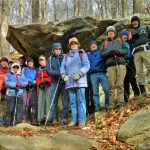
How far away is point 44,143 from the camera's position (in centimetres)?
565

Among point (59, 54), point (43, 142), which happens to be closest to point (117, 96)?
point (59, 54)

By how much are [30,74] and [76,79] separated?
8.28 ft

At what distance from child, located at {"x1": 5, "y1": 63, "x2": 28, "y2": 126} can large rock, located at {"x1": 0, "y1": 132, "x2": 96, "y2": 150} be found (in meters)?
3.34

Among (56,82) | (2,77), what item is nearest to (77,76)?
(56,82)

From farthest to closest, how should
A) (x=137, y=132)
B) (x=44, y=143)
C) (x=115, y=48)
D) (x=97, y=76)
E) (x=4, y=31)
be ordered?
(x=4, y=31) → (x=97, y=76) → (x=115, y=48) → (x=137, y=132) → (x=44, y=143)

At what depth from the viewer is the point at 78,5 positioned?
28000 mm

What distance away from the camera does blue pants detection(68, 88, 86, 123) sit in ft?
26.0

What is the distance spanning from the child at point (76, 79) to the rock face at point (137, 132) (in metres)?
1.50

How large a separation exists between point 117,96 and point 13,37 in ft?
17.0

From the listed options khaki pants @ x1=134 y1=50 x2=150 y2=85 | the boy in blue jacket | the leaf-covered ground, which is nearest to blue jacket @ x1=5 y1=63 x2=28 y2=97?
the leaf-covered ground

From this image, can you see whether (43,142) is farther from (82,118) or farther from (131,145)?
(82,118)

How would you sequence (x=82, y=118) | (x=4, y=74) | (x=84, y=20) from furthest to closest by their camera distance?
1. (x=84, y=20)
2. (x=4, y=74)
3. (x=82, y=118)

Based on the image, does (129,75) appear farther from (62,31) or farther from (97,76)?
(62,31)

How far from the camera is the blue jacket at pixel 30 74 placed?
9898mm
